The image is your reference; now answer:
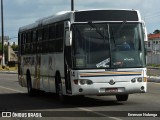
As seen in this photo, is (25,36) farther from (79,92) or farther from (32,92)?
(79,92)

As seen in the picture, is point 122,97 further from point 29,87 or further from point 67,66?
point 29,87

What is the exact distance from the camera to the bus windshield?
15.8 m

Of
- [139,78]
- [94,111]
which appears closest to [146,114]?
[94,111]

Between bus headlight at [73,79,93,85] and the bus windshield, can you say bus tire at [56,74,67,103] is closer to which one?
bus headlight at [73,79,93,85]

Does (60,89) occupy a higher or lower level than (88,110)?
higher

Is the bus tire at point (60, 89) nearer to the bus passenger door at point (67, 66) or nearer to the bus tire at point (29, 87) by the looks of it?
the bus passenger door at point (67, 66)

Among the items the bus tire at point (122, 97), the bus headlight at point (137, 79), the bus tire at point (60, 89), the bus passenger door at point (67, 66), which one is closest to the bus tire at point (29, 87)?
the bus tire at point (60, 89)

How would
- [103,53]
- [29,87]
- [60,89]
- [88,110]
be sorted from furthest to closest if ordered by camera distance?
[29,87], [60,89], [103,53], [88,110]

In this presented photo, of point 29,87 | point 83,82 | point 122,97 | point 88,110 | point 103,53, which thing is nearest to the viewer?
point 88,110

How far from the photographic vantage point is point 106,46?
1593 cm

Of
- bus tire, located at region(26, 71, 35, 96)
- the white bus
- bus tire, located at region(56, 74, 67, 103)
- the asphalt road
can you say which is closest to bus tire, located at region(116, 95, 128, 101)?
the asphalt road

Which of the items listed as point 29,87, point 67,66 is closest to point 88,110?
point 67,66

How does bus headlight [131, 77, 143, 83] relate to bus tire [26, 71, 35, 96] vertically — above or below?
above

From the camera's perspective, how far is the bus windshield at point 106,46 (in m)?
15.8
